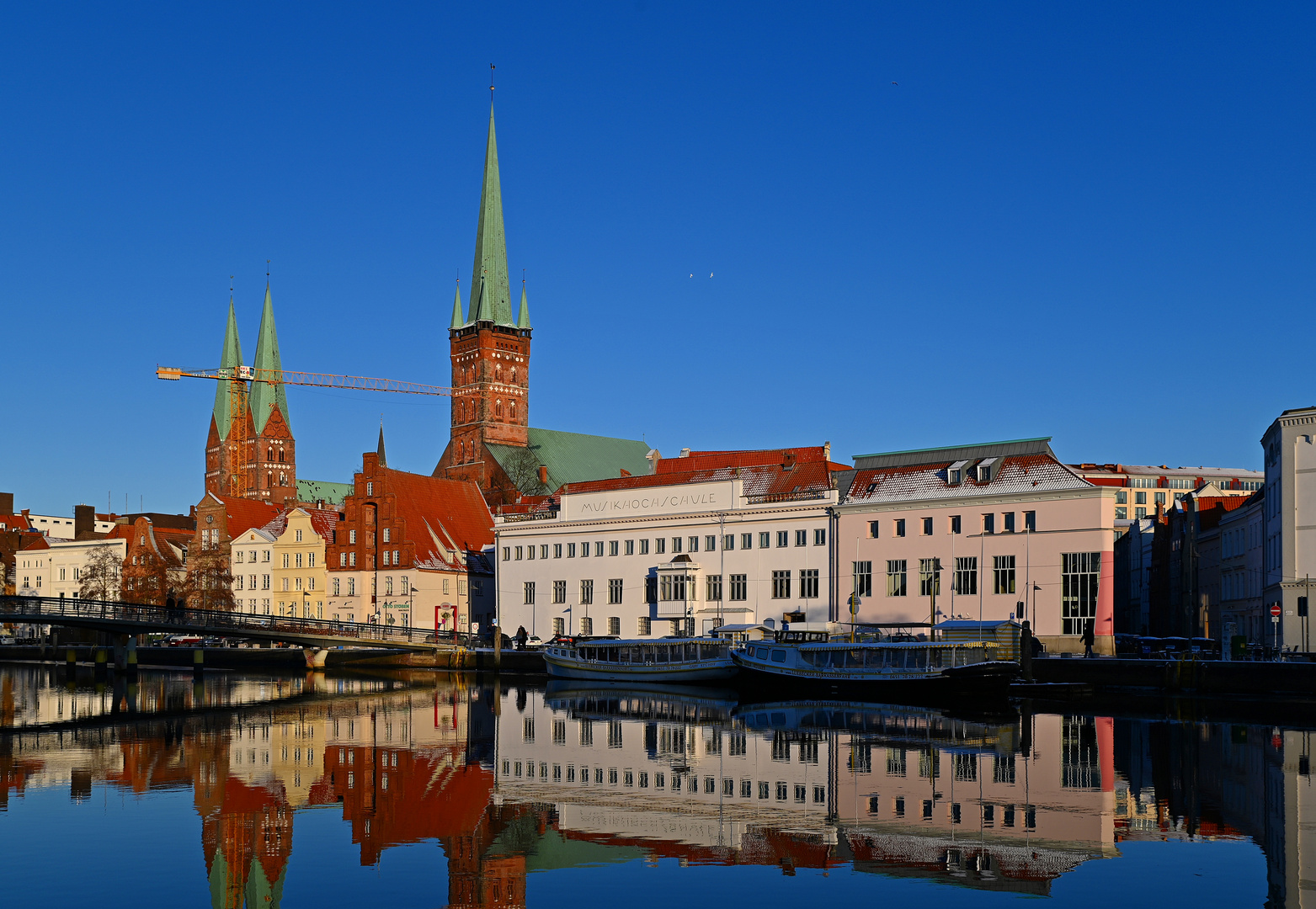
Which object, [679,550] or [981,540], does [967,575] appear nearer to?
[981,540]

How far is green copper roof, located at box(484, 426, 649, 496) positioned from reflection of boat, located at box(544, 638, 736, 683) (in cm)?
8343

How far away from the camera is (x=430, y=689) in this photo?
79.2 metres

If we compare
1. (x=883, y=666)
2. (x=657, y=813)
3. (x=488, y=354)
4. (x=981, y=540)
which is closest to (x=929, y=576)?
(x=981, y=540)

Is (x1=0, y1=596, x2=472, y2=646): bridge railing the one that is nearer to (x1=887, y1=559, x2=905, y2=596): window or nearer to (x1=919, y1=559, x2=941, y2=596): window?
(x1=887, y1=559, x2=905, y2=596): window

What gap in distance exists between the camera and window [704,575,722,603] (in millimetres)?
93750

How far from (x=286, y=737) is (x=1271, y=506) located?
169 feet

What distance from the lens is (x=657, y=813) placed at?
101ft

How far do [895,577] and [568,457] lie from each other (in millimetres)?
97191

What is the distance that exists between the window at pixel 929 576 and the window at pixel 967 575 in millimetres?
1126

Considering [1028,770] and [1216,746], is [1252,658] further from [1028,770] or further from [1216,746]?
[1028,770]

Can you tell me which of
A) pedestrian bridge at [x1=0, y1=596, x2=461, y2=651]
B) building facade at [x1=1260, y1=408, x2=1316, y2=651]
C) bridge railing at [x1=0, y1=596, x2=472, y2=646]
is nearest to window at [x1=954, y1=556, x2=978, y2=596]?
building facade at [x1=1260, y1=408, x2=1316, y2=651]

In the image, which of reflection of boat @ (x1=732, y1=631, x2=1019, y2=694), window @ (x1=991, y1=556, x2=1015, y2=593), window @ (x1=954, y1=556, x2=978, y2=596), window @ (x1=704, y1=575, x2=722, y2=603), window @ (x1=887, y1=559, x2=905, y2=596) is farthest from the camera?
window @ (x1=704, y1=575, x2=722, y2=603)

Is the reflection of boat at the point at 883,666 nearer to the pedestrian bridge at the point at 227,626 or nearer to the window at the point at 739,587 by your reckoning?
the window at the point at 739,587

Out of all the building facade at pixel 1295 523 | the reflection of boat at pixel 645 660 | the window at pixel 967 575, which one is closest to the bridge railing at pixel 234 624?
the reflection of boat at pixel 645 660
